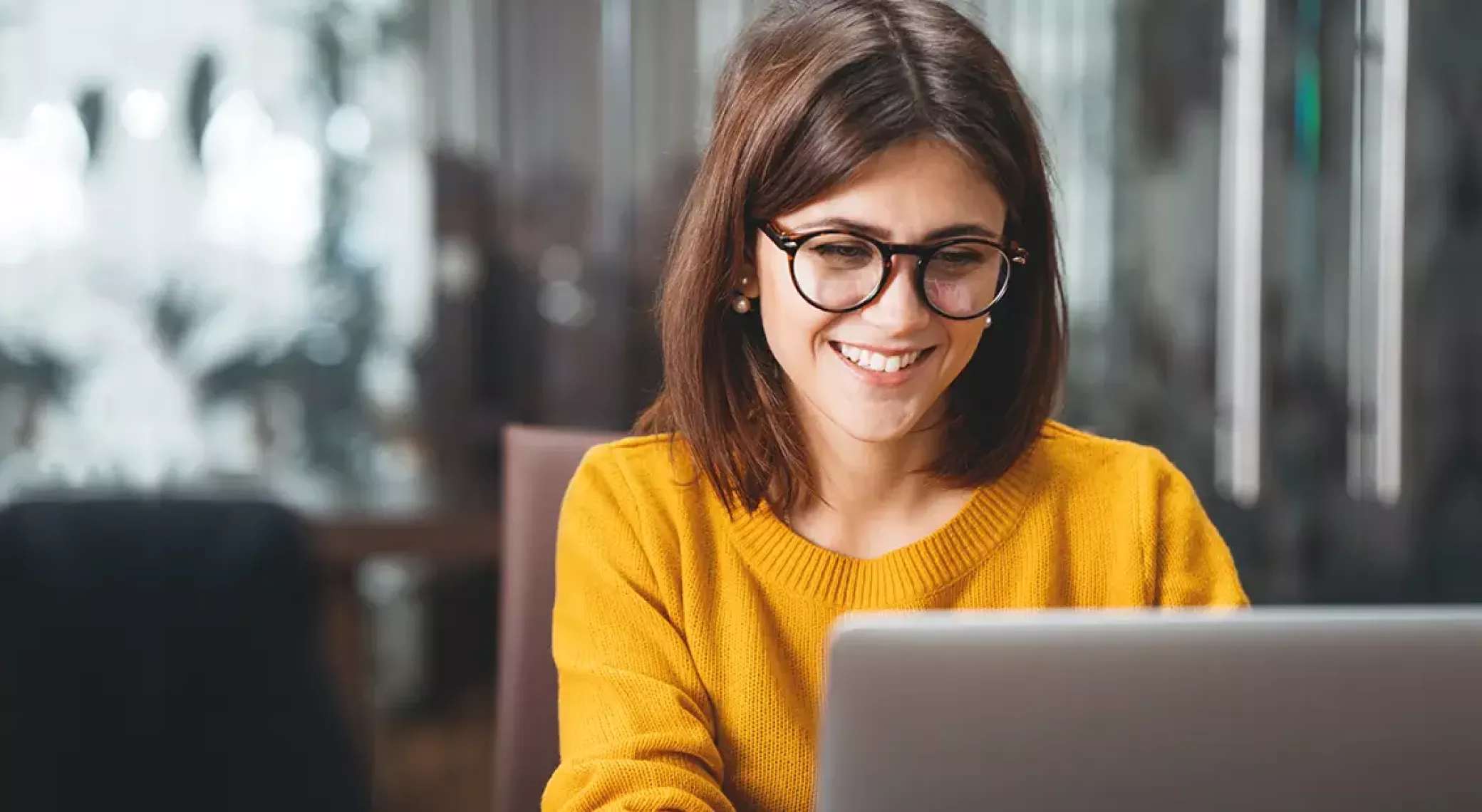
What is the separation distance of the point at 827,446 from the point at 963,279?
21 cm

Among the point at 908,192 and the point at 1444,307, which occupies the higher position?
the point at 908,192

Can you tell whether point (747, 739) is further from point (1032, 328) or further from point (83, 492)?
point (83, 492)

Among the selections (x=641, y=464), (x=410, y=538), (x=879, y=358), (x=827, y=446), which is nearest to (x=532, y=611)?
(x=641, y=464)

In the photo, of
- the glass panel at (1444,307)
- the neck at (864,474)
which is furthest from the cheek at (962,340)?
the glass panel at (1444,307)

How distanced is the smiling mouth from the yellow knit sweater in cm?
16

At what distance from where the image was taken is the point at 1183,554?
42.6 inches

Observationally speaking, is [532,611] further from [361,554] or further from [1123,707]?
[361,554]

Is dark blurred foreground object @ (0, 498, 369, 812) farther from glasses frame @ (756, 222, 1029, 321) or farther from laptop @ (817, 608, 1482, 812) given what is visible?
laptop @ (817, 608, 1482, 812)

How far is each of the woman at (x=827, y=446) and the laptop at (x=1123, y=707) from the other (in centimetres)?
34

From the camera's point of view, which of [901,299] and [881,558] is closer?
[901,299]

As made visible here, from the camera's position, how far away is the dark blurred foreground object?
195 centimetres

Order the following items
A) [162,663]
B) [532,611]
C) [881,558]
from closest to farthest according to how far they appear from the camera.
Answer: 1. [881,558]
2. [532,611]
3. [162,663]

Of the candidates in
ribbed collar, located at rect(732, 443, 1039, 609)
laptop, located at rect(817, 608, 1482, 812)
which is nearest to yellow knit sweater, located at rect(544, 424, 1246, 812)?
ribbed collar, located at rect(732, 443, 1039, 609)

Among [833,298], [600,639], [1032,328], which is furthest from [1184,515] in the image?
[600,639]
